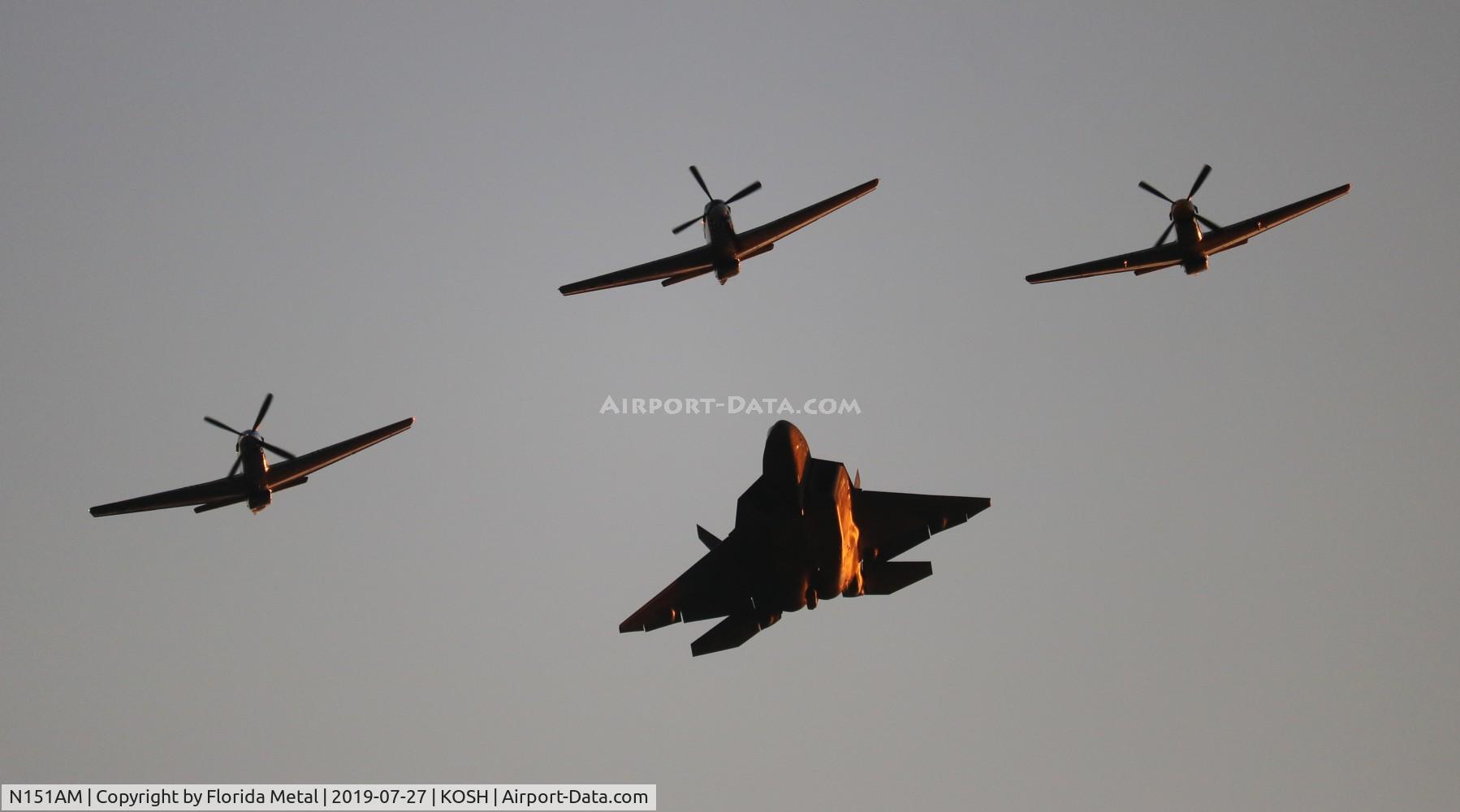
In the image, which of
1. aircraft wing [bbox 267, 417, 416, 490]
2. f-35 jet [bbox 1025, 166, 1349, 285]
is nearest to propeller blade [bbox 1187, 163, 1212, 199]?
f-35 jet [bbox 1025, 166, 1349, 285]

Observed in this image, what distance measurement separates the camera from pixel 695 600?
55.8m

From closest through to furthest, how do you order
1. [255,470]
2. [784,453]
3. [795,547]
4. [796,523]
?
1. [784,453]
2. [796,523]
3. [795,547]
4. [255,470]

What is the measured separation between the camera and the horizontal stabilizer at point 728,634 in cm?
5588

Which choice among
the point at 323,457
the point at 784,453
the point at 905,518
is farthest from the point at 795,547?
the point at 323,457

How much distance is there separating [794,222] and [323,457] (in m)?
28.8

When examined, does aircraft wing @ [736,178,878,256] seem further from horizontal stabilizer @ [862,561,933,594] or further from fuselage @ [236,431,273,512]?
fuselage @ [236,431,273,512]

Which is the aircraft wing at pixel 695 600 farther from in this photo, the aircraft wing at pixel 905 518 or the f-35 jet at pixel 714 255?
the f-35 jet at pixel 714 255

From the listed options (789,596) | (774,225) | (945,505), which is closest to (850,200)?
(774,225)

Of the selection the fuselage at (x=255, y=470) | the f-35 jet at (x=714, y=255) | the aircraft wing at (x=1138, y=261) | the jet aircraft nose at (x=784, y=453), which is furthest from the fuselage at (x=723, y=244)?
the fuselage at (x=255, y=470)

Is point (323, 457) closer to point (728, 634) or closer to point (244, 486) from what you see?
point (244, 486)

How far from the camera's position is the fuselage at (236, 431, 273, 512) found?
6100 centimetres

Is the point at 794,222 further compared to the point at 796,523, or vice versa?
the point at 794,222

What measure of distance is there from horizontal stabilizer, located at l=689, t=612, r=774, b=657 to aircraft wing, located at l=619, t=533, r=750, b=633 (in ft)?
1.75

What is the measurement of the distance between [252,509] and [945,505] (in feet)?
112
